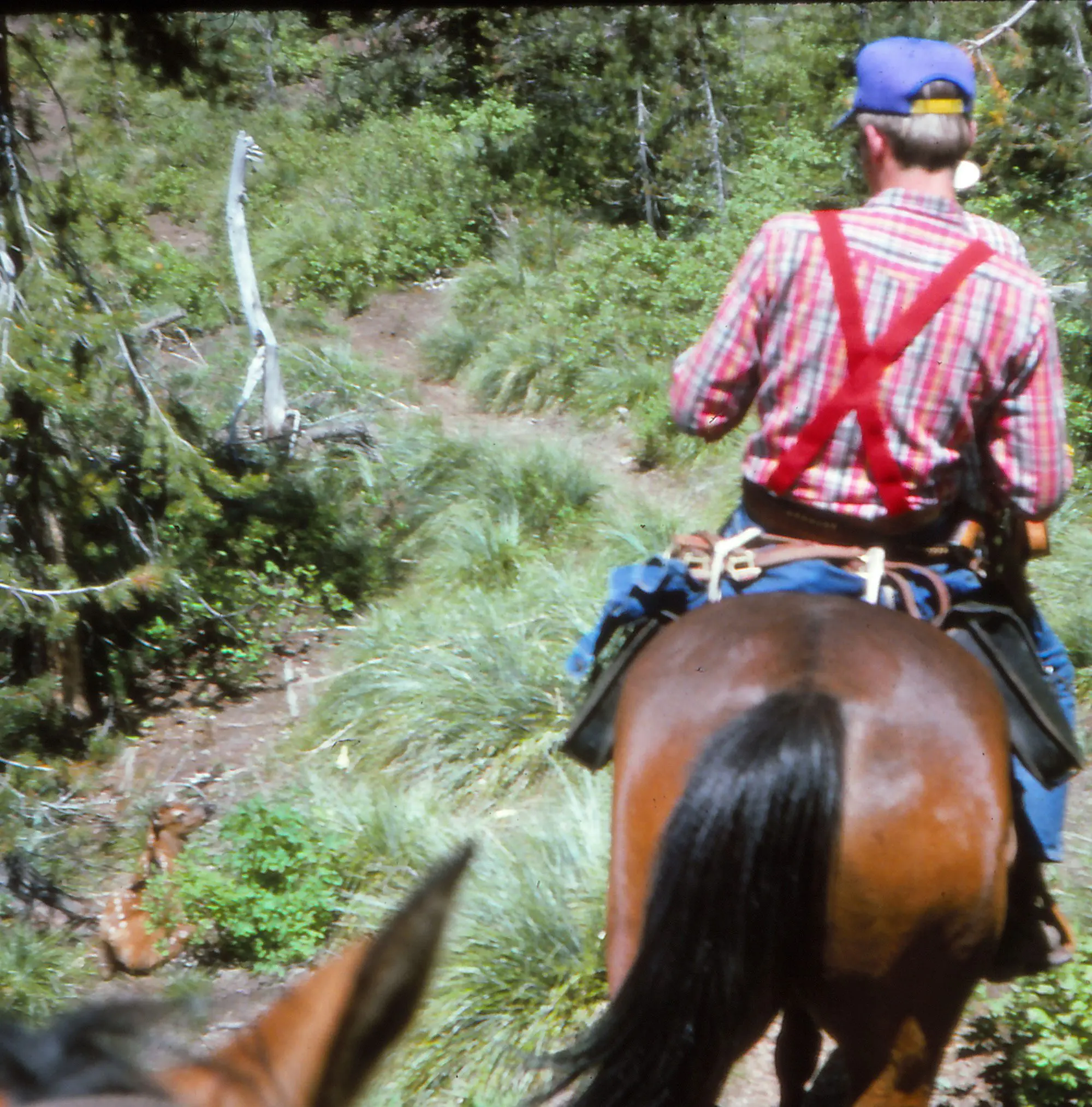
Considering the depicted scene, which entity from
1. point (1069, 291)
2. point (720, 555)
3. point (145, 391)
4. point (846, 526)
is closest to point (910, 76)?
point (846, 526)

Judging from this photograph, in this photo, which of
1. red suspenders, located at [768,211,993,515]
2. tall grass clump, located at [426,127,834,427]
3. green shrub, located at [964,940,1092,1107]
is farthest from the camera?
tall grass clump, located at [426,127,834,427]

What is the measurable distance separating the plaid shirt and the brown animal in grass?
2974mm

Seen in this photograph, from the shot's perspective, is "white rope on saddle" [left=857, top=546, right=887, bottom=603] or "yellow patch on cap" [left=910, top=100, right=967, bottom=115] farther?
"white rope on saddle" [left=857, top=546, right=887, bottom=603]

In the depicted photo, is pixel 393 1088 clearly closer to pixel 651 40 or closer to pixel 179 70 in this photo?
pixel 179 70

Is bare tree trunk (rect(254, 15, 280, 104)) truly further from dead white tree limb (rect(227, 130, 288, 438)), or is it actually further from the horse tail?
the horse tail

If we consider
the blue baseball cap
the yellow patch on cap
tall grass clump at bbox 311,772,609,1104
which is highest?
the blue baseball cap

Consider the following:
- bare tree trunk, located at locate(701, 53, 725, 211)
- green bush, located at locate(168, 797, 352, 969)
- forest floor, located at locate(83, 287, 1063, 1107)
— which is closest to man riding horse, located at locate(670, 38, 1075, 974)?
forest floor, located at locate(83, 287, 1063, 1107)

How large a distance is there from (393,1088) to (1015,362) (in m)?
2.78

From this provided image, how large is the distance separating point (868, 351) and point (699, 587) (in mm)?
736

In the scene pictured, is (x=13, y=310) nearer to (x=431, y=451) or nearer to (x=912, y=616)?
(x=431, y=451)

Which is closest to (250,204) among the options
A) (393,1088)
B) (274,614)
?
(274,614)

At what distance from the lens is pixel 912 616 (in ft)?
9.02

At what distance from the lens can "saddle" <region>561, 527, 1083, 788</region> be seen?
8.90ft

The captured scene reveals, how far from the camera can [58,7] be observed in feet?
7.78
